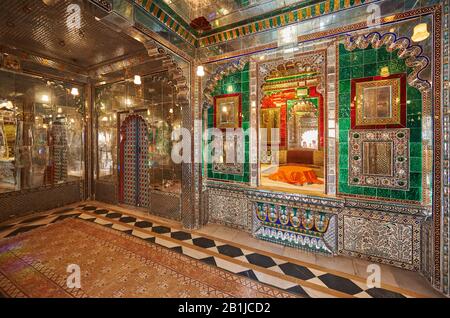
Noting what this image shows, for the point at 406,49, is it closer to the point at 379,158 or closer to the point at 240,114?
the point at 379,158

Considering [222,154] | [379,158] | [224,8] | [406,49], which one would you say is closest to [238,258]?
[222,154]

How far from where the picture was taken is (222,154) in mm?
4695

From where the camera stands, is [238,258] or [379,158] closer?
[379,158]

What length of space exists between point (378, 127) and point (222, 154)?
2.97 metres

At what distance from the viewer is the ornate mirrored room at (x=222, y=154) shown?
2.81 m

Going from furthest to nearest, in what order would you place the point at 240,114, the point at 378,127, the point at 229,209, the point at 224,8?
1. the point at 229,209
2. the point at 240,114
3. the point at 224,8
4. the point at 378,127

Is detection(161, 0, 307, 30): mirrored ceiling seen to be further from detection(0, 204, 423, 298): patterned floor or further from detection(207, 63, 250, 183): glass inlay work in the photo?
detection(0, 204, 423, 298): patterned floor

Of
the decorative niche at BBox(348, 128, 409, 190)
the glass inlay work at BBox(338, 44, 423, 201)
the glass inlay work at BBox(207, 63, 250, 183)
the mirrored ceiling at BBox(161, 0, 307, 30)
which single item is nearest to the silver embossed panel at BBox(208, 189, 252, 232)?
the glass inlay work at BBox(207, 63, 250, 183)

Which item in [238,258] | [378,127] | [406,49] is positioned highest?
[406,49]

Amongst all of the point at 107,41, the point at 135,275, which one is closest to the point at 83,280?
the point at 135,275

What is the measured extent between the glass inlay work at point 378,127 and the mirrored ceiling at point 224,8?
1515 mm

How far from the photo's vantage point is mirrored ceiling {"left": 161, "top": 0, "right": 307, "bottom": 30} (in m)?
3.67
